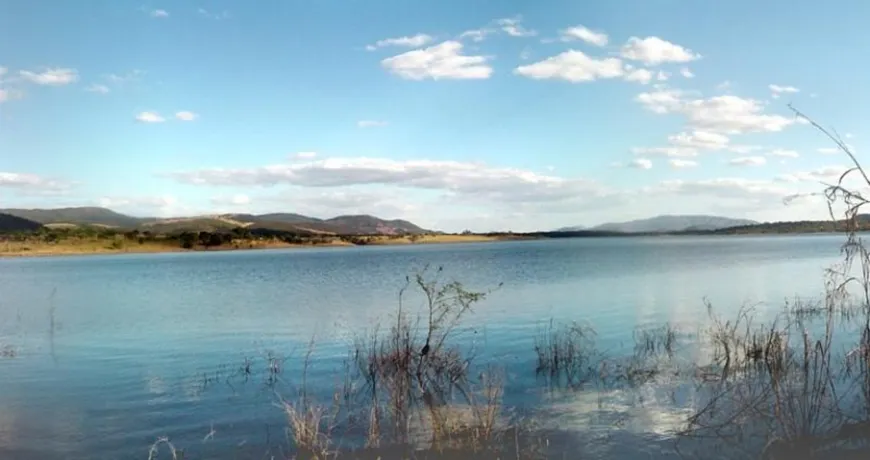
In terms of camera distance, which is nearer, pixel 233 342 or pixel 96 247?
pixel 233 342

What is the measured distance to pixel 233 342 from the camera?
22734mm

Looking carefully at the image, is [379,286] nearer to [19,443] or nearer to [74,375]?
[74,375]

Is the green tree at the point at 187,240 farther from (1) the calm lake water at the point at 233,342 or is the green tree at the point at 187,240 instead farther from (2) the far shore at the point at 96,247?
(1) the calm lake water at the point at 233,342

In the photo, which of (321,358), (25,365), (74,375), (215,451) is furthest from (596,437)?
(25,365)

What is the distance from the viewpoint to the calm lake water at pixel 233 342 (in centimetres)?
1221

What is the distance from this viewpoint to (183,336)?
24578 millimetres

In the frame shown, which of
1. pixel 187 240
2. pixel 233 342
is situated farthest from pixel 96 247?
pixel 233 342

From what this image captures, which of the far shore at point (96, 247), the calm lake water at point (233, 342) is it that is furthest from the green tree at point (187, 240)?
the calm lake water at point (233, 342)

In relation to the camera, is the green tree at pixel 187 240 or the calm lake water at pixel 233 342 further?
the green tree at pixel 187 240

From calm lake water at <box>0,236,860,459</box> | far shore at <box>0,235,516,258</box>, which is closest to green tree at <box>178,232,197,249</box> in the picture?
far shore at <box>0,235,516,258</box>

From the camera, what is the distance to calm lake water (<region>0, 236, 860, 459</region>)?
12211 mm

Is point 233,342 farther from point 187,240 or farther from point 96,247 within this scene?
point 187,240

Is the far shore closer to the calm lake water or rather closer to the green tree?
the green tree

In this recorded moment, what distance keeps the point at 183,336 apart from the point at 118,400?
32.3ft
